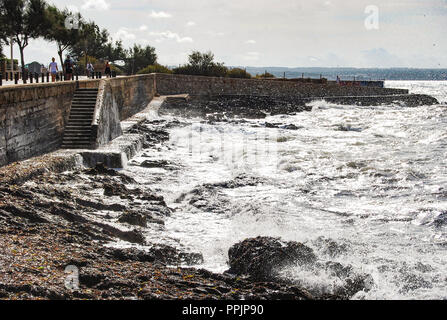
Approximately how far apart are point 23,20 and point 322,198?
27.7 m

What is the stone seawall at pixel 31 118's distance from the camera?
12.3m

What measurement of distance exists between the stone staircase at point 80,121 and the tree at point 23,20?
16088 millimetres

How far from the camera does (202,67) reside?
5084cm

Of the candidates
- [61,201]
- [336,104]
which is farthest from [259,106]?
[61,201]

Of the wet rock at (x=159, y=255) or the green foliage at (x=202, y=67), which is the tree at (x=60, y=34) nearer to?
the green foliage at (x=202, y=67)

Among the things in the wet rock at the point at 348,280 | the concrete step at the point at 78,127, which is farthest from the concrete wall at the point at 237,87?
the wet rock at the point at 348,280

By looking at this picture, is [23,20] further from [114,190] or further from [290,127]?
[114,190]

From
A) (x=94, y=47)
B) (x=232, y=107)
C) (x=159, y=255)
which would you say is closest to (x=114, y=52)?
(x=94, y=47)

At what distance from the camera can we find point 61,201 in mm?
10141

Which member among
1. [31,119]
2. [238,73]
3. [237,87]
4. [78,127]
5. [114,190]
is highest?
[238,73]

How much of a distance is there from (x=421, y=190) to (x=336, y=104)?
1288 inches

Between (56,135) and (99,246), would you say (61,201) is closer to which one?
(99,246)

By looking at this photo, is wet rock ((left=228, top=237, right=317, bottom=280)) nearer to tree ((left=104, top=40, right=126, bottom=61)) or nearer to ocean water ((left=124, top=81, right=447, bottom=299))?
Answer: ocean water ((left=124, top=81, right=447, bottom=299))

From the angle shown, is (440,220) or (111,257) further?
(440,220)
